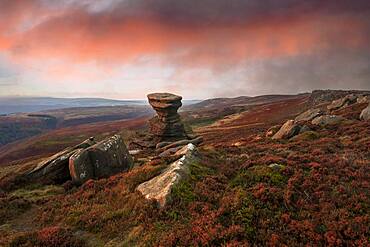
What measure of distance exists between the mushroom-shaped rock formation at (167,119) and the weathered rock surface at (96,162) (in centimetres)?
2517

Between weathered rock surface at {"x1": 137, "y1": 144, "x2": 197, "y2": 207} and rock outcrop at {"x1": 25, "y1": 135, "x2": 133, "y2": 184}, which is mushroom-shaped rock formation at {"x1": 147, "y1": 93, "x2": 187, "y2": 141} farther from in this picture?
weathered rock surface at {"x1": 137, "y1": 144, "x2": 197, "y2": 207}

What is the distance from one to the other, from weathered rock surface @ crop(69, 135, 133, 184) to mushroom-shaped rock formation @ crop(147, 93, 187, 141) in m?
25.2

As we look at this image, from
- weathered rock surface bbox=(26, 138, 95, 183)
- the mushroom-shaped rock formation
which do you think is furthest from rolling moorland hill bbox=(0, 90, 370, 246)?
the mushroom-shaped rock formation

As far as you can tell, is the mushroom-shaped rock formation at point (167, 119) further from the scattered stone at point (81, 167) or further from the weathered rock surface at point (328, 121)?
the scattered stone at point (81, 167)

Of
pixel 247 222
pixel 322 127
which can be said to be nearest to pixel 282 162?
pixel 247 222

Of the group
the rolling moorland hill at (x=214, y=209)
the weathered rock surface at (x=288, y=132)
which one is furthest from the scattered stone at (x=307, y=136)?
the rolling moorland hill at (x=214, y=209)

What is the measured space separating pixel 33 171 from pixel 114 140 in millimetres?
6355

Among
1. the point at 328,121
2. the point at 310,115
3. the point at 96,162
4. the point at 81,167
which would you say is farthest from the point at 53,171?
the point at 310,115

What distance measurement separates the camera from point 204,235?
1055 centimetres

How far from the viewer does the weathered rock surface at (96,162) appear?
20.9 metres

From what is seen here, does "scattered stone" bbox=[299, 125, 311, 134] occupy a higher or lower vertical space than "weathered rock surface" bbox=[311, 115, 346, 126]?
lower

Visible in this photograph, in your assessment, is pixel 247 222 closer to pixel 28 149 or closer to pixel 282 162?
pixel 282 162

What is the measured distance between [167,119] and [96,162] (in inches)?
1091

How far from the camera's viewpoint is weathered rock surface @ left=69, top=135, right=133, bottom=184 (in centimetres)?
2092
